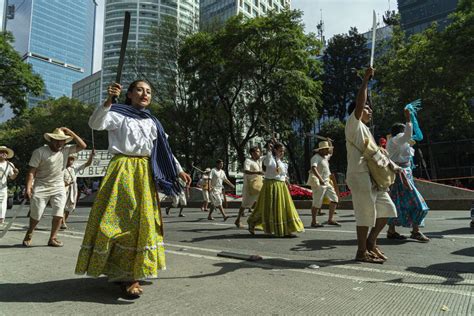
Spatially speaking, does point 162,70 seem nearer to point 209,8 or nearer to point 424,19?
point 424,19

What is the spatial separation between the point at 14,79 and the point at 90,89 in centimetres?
9312

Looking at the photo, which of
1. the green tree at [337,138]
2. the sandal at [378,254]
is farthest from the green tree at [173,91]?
the sandal at [378,254]

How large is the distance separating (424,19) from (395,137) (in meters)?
59.2

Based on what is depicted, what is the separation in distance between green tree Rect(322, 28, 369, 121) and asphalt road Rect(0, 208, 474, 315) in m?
37.4

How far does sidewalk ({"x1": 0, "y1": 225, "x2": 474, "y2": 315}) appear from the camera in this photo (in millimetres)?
2834

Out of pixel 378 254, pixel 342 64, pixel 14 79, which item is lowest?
pixel 378 254

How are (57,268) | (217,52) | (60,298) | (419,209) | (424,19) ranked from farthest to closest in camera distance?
1. (424,19)
2. (217,52)
3. (419,209)
4. (57,268)
5. (60,298)

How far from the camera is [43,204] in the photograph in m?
6.25

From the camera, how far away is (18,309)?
2.80m

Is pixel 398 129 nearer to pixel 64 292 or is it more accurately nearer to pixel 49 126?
pixel 64 292

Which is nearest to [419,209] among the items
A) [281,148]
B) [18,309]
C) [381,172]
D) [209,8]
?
[381,172]

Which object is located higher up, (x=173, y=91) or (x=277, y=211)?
(x=173, y=91)

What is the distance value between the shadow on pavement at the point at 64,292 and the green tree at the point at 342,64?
40.4 metres

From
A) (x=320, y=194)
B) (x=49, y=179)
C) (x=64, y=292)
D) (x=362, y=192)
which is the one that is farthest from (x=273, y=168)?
(x=64, y=292)
